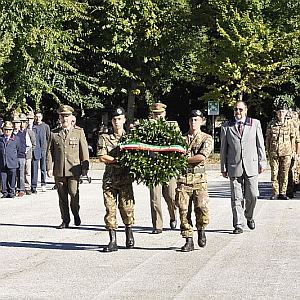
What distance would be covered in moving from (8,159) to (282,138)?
6.54 m

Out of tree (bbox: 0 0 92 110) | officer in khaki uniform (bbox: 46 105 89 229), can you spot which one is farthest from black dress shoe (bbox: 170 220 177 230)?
tree (bbox: 0 0 92 110)

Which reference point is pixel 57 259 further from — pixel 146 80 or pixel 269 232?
pixel 146 80

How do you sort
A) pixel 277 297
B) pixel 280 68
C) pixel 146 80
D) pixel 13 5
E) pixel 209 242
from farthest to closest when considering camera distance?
1. pixel 146 80
2. pixel 280 68
3. pixel 13 5
4. pixel 209 242
5. pixel 277 297

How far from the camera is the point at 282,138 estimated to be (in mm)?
18078

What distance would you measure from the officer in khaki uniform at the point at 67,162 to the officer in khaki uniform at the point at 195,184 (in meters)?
2.92

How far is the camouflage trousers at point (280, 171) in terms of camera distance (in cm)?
1823

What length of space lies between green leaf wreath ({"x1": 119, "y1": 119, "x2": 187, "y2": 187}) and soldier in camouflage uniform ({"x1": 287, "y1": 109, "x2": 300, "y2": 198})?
7.66 meters

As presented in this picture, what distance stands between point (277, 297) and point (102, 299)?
5.79 feet

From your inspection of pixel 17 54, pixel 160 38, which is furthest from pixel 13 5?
pixel 160 38

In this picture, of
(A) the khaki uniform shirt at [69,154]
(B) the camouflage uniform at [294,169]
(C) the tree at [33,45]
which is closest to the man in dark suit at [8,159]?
(A) the khaki uniform shirt at [69,154]

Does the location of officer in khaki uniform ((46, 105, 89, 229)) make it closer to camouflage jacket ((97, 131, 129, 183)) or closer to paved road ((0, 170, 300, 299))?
paved road ((0, 170, 300, 299))

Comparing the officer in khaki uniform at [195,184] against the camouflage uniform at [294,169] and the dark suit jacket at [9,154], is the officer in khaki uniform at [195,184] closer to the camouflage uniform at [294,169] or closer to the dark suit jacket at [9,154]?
the camouflage uniform at [294,169]

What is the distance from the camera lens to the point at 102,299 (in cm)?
834

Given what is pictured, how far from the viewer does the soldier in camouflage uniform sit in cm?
1830
